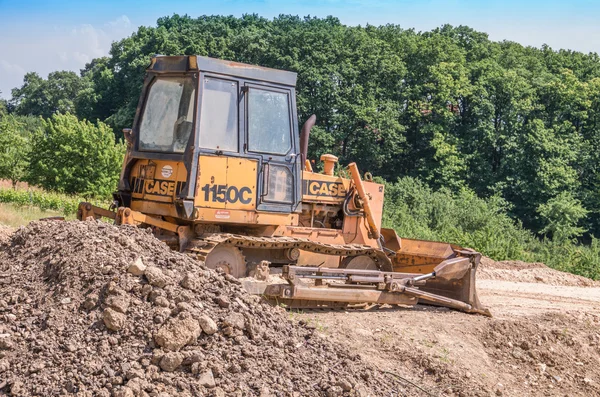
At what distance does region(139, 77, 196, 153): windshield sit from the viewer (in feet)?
31.2

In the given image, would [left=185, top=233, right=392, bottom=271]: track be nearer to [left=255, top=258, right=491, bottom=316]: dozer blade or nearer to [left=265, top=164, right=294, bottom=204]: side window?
[left=265, top=164, right=294, bottom=204]: side window

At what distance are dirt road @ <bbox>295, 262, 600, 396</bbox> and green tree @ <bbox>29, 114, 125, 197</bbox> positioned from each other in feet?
84.0

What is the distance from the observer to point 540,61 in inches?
2181

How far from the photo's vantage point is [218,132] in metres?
9.42

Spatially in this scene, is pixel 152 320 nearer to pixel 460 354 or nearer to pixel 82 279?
pixel 82 279

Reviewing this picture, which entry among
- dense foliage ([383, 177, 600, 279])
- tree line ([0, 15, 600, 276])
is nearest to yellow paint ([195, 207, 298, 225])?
dense foliage ([383, 177, 600, 279])

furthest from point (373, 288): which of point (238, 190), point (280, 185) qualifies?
point (238, 190)

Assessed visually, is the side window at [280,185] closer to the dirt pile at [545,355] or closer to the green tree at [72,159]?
the dirt pile at [545,355]

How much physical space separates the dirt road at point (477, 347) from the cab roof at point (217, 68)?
3.06 metres

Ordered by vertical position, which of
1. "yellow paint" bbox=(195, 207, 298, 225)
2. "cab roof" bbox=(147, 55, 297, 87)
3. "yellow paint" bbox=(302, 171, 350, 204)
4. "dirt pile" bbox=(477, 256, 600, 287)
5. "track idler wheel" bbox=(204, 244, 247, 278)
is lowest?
"dirt pile" bbox=(477, 256, 600, 287)

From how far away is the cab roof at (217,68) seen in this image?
371 inches

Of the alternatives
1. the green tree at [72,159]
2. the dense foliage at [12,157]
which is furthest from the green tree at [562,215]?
the dense foliage at [12,157]

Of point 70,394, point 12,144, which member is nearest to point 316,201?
point 70,394

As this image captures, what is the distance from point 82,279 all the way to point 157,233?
2.87m
